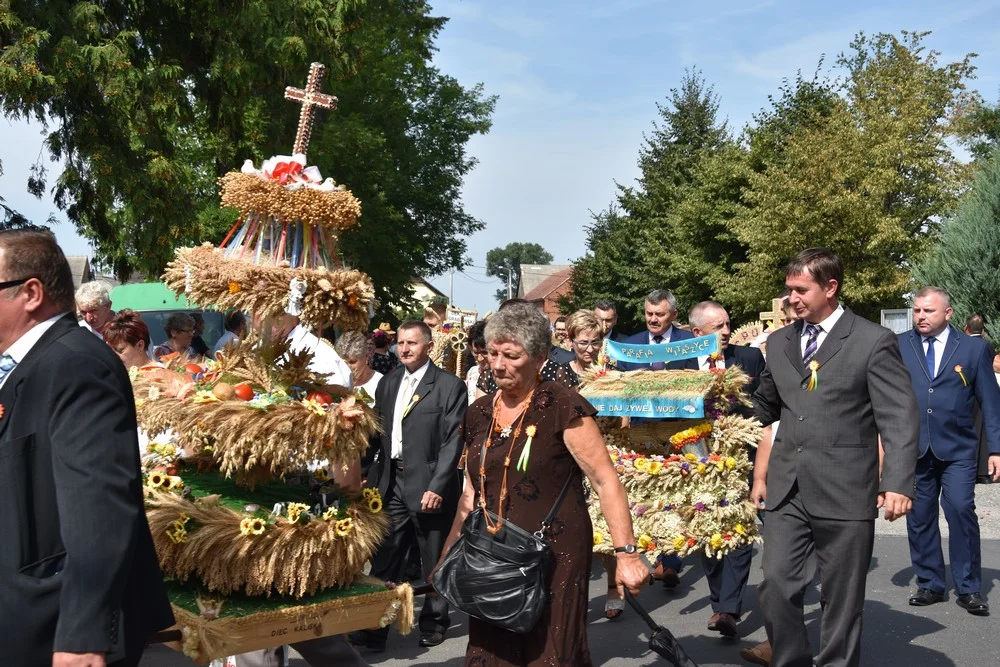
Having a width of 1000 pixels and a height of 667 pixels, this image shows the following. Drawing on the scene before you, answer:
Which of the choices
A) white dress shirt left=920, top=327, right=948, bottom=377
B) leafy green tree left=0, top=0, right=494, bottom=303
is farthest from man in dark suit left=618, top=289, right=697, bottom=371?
leafy green tree left=0, top=0, right=494, bottom=303

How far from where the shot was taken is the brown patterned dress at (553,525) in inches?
158

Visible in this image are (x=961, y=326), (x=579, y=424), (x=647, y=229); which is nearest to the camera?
(x=579, y=424)

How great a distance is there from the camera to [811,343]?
209 inches

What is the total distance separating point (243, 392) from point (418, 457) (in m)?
2.47

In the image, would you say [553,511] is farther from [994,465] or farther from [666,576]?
[994,465]

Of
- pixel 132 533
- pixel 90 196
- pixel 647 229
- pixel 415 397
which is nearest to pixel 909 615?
pixel 415 397

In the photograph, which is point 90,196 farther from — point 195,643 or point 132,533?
point 132,533

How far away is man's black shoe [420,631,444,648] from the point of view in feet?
22.5

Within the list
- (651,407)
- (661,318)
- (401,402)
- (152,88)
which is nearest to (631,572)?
(651,407)

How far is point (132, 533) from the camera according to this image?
108 inches

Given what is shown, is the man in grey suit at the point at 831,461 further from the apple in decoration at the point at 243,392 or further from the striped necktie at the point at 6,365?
the striped necktie at the point at 6,365

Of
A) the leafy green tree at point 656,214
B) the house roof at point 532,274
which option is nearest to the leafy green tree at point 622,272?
the leafy green tree at point 656,214

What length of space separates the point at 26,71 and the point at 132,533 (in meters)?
11.4

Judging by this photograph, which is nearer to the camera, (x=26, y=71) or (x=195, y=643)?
(x=195, y=643)
